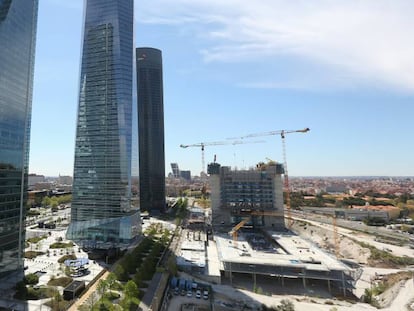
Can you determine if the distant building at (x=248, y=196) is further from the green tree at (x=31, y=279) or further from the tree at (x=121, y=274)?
the green tree at (x=31, y=279)

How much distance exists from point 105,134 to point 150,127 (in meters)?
74.0

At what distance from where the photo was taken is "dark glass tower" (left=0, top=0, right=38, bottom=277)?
43.9 meters

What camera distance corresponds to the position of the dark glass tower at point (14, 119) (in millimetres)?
43906

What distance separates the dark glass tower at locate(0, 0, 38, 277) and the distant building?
2439 inches

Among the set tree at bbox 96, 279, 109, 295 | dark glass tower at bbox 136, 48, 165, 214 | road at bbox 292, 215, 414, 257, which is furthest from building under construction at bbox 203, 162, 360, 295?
dark glass tower at bbox 136, 48, 165, 214

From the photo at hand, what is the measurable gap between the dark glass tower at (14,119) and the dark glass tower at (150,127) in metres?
88.8

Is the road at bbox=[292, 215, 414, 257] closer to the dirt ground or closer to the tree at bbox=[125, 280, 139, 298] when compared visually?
the dirt ground

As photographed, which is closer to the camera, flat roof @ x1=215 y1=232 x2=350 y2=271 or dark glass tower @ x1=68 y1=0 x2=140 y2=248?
flat roof @ x1=215 y1=232 x2=350 y2=271

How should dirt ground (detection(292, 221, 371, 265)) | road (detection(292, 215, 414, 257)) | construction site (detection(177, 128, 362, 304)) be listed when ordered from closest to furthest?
construction site (detection(177, 128, 362, 304)) → road (detection(292, 215, 414, 257)) → dirt ground (detection(292, 221, 371, 265))

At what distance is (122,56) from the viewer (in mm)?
69375

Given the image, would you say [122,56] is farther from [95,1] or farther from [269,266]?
[269,266]

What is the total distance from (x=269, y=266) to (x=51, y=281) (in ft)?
131

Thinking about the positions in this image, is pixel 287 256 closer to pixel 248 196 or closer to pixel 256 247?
pixel 256 247

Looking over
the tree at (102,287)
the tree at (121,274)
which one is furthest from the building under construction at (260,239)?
the tree at (102,287)
